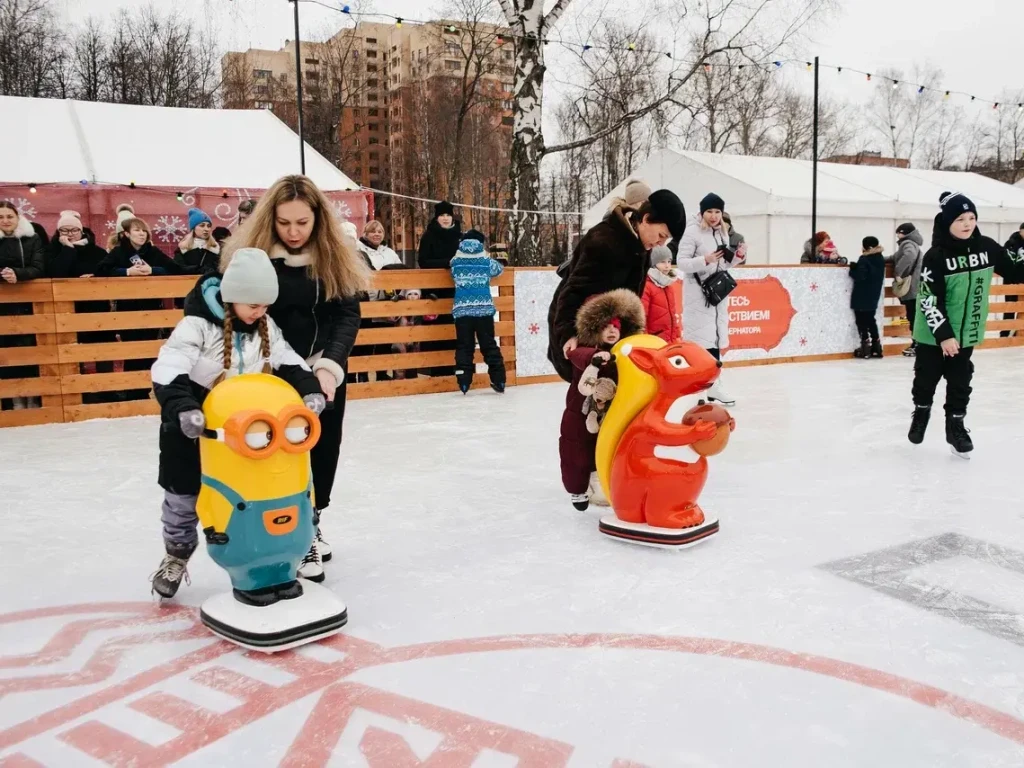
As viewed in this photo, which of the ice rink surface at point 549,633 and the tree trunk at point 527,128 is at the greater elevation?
the tree trunk at point 527,128

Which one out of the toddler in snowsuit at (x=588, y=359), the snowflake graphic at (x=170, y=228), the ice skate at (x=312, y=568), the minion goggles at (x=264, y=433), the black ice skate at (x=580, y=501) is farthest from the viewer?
the snowflake graphic at (x=170, y=228)

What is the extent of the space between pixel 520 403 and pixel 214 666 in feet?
14.7

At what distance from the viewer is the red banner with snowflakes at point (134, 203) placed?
8953mm

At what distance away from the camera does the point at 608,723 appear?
1.85 m

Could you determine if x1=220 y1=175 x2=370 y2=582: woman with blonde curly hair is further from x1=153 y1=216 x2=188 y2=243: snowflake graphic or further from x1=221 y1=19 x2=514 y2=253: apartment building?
x1=221 y1=19 x2=514 y2=253: apartment building

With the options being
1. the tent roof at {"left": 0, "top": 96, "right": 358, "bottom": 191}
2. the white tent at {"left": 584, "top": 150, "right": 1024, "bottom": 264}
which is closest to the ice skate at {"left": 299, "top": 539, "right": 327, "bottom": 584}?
the tent roof at {"left": 0, "top": 96, "right": 358, "bottom": 191}

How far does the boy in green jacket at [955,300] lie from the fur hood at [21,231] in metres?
5.47

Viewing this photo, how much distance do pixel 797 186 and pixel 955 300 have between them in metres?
11.8

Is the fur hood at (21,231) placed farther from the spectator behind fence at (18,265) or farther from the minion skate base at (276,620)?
the minion skate base at (276,620)

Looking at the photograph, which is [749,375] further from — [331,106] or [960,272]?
[331,106]

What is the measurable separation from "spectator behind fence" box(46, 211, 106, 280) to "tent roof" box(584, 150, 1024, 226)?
33.8 feet

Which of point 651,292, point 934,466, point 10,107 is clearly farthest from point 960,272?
point 10,107

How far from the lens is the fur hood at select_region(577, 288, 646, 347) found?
3.30 meters

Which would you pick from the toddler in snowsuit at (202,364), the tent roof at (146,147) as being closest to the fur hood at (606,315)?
the toddler in snowsuit at (202,364)
